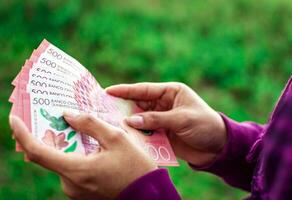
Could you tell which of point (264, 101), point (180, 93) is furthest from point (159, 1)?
point (180, 93)

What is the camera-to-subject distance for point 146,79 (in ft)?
9.38

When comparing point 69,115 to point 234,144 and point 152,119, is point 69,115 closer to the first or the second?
point 152,119

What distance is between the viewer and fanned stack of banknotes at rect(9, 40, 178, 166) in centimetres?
99

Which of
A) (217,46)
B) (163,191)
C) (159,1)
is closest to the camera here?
(163,191)

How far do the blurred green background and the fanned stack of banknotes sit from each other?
1420mm

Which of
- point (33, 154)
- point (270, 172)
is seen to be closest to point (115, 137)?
point (33, 154)

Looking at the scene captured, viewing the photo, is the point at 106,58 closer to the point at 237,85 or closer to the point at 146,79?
the point at 146,79

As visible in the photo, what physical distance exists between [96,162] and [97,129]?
2.5 inches

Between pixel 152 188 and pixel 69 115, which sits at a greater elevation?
pixel 69 115

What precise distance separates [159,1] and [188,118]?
7.28ft

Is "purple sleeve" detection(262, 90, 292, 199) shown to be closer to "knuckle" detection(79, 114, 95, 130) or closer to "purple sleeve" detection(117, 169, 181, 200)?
"purple sleeve" detection(117, 169, 181, 200)

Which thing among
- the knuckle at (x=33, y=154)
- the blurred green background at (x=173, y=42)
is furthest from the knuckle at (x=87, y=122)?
the blurred green background at (x=173, y=42)

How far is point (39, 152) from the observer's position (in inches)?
35.0

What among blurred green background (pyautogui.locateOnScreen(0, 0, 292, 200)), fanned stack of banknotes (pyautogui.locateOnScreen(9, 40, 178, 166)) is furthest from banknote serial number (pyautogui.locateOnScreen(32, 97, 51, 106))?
blurred green background (pyautogui.locateOnScreen(0, 0, 292, 200))
